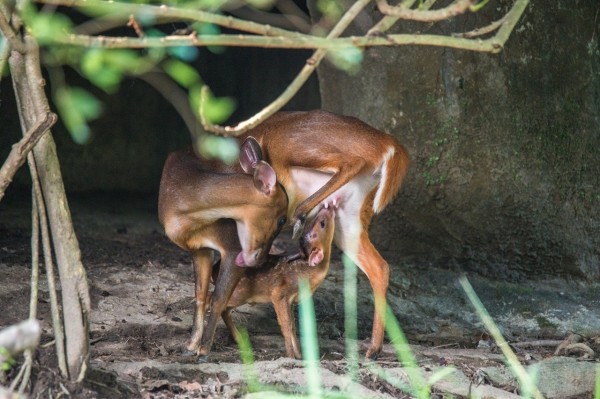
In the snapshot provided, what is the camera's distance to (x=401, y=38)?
3398mm

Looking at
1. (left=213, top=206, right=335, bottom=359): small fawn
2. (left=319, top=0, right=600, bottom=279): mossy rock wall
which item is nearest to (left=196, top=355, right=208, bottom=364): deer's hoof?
(left=213, top=206, right=335, bottom=359): small fawn

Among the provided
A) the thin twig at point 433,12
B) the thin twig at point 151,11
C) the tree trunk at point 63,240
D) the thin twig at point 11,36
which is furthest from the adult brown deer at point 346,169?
the thin twig at point 151,11

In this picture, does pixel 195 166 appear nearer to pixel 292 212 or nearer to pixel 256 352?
pixel 292 212

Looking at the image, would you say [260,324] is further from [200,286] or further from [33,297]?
[33,297]

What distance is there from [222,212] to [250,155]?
0.41 m

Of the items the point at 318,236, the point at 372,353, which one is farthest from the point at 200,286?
the point at 372,353

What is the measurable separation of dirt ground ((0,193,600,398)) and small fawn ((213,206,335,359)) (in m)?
0.25

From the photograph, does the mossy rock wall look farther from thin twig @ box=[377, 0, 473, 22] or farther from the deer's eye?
thin twig @ box=[377, 0, 473, 22]

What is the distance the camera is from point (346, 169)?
19.0 feet

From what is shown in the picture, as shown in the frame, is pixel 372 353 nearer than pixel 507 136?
Yes

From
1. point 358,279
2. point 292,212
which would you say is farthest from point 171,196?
point 358,279

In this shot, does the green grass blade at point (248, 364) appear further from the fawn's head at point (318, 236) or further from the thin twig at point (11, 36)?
the thin twig at point (11, 36)

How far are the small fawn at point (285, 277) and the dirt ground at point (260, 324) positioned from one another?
10.0 inches

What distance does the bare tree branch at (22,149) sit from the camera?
12.3 ft
